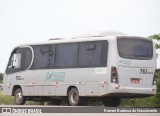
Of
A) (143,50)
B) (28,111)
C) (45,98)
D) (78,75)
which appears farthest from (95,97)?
(28,111)

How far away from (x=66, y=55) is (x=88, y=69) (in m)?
1.47

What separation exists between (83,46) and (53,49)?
1.88m

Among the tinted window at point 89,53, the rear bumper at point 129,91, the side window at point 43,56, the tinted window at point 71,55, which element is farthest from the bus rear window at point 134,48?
the side window at point 43,56

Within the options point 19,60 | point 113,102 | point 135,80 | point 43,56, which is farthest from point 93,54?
point 19,60

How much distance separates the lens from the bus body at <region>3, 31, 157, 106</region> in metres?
20.8

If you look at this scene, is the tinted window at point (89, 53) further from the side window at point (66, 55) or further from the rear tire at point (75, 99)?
the rear tire at point (75, 99)

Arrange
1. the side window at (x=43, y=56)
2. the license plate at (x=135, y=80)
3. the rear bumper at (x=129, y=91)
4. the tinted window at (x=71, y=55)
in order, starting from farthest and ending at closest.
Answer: the side window at (x=43, y=56)
the tinted window at (x=71, y=55)
the license plate at (x=135, y=80)
the rear bumper at (x=129, y=91)

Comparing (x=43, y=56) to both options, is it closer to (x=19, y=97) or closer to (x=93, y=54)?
(x=19, y=97)

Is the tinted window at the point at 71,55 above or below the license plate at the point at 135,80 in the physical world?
above

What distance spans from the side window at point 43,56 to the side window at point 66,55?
1.32 feet

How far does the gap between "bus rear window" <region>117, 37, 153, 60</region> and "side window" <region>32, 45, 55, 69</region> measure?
368 centimetres

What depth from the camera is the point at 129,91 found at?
2081cm

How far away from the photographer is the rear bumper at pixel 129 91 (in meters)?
20.5

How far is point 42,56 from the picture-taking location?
24.2 metres
